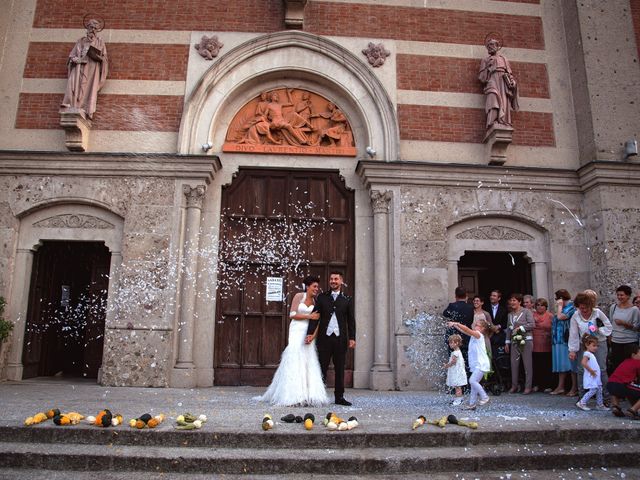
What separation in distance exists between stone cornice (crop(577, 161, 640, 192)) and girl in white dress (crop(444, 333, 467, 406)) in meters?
4.72

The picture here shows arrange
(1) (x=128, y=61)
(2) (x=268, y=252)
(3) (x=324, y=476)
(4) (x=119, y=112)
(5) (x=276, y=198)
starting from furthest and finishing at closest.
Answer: (1) (x=128, y=61) → (5) (x=276, y=198) → (4) (x=119, y=112) → (2) (x=268, y=252) → (3) (x=324, y=476)

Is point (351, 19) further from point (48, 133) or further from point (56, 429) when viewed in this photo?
point (56, 429)

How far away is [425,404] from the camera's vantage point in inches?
263

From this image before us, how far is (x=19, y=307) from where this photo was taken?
29.1ft

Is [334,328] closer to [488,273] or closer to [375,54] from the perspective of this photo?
[488,273]

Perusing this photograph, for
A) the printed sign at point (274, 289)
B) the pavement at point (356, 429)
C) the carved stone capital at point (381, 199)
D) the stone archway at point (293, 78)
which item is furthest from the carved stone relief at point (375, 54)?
the pavement at point (356, 429)

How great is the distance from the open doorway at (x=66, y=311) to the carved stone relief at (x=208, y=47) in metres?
4.23

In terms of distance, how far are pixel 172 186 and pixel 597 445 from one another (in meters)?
7.44

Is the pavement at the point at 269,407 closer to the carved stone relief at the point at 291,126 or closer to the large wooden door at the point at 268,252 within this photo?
the large wooden door at the point at 268,252

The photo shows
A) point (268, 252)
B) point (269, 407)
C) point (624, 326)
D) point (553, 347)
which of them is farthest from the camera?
point (268, 252)

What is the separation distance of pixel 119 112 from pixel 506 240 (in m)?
7.68

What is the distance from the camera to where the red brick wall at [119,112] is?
9.37m

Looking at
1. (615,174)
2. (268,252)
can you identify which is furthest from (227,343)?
(615,174)

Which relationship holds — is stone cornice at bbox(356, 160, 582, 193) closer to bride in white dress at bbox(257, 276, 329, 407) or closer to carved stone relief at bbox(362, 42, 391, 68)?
carved stone relief at bbox(362, 42, 391, 68)
